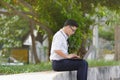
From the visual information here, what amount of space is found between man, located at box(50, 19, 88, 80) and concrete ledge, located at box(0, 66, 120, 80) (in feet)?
0.64

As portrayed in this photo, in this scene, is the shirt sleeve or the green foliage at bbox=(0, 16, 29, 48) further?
the green foliage at bbox=(0, 16, 29, 48)

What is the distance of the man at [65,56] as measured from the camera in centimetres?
855

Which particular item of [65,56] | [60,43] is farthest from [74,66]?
[60,43]

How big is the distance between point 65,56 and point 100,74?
8.42 feet

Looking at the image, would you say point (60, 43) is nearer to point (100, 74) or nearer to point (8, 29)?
point (100, 74)

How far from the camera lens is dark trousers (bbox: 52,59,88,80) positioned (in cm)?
855

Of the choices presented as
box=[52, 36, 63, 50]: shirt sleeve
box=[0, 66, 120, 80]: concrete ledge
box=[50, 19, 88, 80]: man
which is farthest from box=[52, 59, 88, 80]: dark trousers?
box=[52, 36, 63, 50]: shirt sleeve

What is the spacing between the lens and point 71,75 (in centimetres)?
904

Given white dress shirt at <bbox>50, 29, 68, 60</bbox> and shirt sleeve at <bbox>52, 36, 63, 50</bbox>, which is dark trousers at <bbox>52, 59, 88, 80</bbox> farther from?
shirt sleeve at <bbox>52, 36, 63, 50</bbox>

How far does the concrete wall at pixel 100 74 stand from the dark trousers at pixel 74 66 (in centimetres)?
16

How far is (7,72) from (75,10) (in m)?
3.33

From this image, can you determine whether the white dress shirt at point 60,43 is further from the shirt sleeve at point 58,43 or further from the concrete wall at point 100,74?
the concrete wall at point 100,74

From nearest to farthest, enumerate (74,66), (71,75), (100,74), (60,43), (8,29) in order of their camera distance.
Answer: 1. (60,43)
2. (74,66)
3. (71,75)
4. (100,74)
5. (8,29)

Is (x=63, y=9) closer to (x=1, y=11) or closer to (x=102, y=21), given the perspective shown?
(x=102, y=21)
